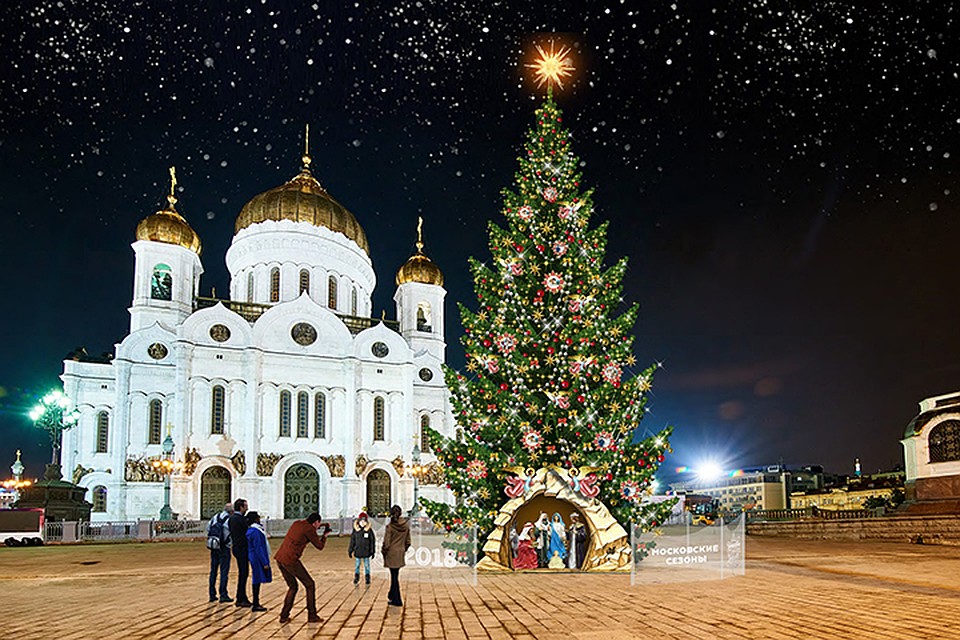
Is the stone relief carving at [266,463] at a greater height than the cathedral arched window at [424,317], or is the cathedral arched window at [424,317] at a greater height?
the cathedral arched window at [424,317]

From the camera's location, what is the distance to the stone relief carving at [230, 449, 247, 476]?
4356 cm

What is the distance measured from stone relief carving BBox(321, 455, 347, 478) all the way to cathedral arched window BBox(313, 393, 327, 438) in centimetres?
152

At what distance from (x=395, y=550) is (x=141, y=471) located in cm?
3584

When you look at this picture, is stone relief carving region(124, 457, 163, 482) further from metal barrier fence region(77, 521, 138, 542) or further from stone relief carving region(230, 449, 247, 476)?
metal barrier fence region(77, 521, 138, 542)

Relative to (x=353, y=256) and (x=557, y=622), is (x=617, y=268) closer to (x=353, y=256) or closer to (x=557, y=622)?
(x=557, y=622)

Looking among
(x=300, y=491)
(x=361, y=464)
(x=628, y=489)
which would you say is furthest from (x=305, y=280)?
(x=628, y=489)

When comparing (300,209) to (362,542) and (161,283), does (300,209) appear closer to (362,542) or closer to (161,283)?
(161,283)

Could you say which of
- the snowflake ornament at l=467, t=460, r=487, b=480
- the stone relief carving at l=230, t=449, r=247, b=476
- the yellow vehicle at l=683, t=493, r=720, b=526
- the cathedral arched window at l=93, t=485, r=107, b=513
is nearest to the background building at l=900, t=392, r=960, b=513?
the yellow vehicle at l=683, t=493, r=720, b=526

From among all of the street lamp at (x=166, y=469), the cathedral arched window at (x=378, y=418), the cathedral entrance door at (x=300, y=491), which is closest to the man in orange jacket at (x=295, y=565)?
the street lamp at (x=166, y=469)

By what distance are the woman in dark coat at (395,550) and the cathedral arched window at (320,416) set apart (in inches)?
1439

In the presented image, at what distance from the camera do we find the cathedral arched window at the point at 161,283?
157 ft

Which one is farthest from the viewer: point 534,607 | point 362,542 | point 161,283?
point 161,283

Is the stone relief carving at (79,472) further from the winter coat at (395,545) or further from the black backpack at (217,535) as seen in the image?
the winter coat at (395,545)

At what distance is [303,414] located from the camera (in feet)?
153
